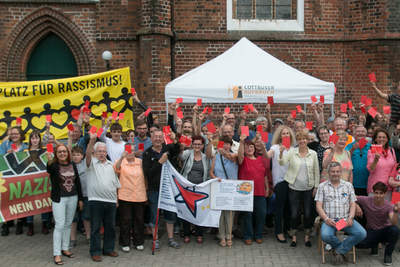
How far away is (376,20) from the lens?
1192 centimetres

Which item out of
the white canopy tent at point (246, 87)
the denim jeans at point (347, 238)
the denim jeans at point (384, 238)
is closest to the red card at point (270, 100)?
the white canopy tent at point (246, 87)

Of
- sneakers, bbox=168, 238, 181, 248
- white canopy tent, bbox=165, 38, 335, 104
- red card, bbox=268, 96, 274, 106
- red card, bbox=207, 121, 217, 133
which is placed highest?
white canopy tent, bbox=165, 38, 335, 104

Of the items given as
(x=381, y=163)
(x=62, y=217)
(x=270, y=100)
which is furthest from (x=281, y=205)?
(x=62, y=217)

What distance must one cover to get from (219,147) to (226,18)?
7.12 m

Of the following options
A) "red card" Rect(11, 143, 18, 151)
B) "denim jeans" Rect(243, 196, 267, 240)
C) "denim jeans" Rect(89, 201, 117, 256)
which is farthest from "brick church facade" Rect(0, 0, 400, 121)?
"denim jeans" Rect(89, 201, 117, 256)

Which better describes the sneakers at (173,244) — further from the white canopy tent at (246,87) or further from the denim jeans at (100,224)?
the white canopy tent at (246,87)

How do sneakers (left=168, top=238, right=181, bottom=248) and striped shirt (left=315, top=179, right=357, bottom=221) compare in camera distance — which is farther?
sneakers (left=168, top=238, right=181, bottom=248)

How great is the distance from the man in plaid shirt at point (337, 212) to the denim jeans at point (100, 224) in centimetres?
292

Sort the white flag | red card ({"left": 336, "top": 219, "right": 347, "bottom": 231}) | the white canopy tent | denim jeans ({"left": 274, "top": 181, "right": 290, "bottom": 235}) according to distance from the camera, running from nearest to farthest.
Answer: red card ({"left": 336, "top": 219, "right": 347, "bottom": 231}) → the white flag → denim jeans ({"left": 274, "top": 181, "right": 290, "bottom": 235}) → the white canopy tent

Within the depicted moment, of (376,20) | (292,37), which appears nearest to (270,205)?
(292,37)

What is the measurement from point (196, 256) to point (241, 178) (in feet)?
4.42

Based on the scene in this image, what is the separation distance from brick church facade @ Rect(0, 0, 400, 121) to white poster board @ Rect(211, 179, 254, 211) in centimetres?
561

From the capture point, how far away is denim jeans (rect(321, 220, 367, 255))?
18.0ft

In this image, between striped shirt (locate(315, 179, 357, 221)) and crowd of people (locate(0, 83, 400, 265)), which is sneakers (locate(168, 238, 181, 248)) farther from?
striped shirt (locate(315, 179, 357, 221))
